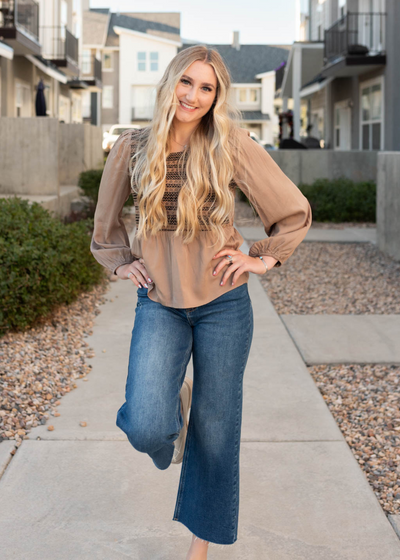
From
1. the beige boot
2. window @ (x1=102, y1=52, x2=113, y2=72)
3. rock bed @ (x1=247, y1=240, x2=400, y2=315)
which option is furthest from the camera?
window @ (x1=102, y1=52, x2=113, y2=72)

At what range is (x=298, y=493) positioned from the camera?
3260 mm

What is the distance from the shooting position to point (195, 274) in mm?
2512

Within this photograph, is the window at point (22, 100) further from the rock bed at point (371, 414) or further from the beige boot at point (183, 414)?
the beige boot at point (183, 414)

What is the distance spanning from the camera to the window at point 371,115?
56.5ft

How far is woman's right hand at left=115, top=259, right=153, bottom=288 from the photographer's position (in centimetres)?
257

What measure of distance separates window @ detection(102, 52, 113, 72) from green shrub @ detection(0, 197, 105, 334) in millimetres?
42685

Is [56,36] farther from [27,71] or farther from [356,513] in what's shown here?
[356,513]

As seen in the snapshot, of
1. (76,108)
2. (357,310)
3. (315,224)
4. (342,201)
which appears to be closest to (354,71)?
(342,201)

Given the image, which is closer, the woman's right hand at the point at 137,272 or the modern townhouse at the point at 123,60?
the woman's right hand at the point at 137,272

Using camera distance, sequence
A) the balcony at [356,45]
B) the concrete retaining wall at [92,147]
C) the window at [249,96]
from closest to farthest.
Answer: the concrete retaining wall at [92,147] < the balcony at [356,45] < the window at [249,96]

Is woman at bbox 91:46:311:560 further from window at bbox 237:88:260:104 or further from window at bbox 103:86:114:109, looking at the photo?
window at bbox 237:88:260:104

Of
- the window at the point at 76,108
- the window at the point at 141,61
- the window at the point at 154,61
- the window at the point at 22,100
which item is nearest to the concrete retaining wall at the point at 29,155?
the window at the point at 22,100

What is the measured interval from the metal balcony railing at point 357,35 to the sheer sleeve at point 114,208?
15.3m

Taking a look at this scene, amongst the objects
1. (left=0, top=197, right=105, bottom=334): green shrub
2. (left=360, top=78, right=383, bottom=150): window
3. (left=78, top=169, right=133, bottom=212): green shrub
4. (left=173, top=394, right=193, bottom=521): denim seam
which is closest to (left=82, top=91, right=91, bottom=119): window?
(left=360, top=78, right=383, bottom=150): window
